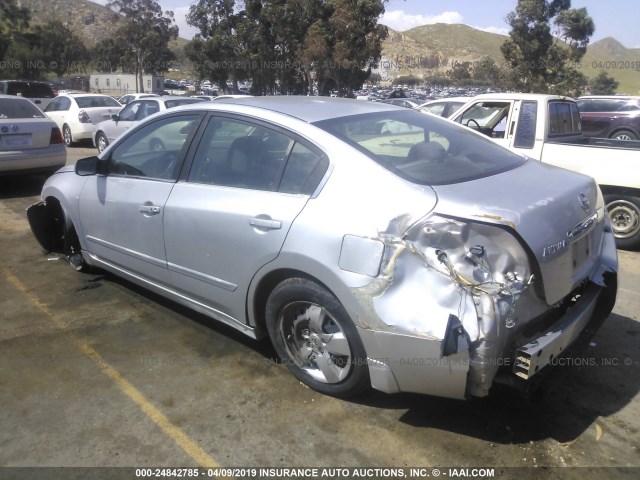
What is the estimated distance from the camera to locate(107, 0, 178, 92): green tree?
53156mm

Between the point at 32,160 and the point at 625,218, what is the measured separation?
834cm

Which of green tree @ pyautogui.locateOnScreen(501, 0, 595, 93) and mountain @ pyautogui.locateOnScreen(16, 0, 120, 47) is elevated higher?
mountain @ pyautogui.locateOnScreen(16, 0, 120, 47)

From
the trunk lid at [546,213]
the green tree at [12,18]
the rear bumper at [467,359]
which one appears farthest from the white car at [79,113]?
the green tree at [12,18]

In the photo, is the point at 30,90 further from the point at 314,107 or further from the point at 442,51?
the point at 442,51

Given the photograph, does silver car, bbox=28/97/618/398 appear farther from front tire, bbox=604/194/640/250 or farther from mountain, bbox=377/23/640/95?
mountain, bbox=377/23/640/95

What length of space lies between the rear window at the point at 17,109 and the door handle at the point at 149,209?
5746 millimetres

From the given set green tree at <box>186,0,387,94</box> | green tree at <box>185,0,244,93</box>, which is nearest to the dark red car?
green tree at <box>186,0,387,94</box>

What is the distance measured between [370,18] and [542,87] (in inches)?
459

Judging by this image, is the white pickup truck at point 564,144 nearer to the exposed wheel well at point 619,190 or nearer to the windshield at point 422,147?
the exposed wheel well at point 619,190

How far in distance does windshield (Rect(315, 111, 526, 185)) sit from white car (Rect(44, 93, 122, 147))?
12912mm

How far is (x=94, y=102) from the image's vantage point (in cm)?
1552

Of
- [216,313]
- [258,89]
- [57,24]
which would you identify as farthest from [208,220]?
[57,24]

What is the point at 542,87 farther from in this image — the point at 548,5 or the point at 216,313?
the point at 216,313

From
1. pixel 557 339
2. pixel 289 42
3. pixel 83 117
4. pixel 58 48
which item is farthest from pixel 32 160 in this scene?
pixel 58 48
